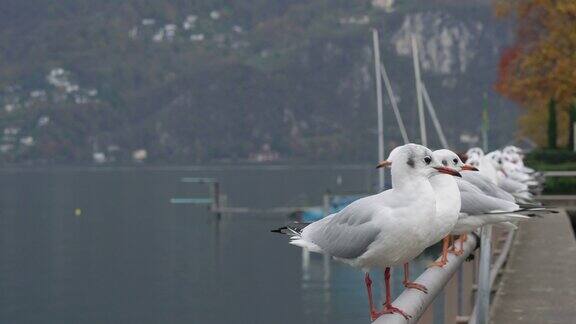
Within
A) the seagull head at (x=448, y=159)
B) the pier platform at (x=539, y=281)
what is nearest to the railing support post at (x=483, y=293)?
the seagull head at (x=448, y=159)

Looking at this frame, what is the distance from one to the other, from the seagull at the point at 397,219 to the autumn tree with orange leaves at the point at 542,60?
44207 mm

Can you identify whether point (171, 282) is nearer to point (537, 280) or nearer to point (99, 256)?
point (99, 256)

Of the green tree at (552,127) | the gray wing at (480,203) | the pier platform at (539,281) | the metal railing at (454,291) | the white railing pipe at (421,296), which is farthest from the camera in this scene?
the green tree at (552,127)

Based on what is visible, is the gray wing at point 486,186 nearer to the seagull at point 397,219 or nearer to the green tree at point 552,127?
the seagull at point 397,219

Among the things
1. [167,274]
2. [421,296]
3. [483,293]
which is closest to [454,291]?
[483,293]

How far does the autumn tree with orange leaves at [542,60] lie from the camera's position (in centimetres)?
5309

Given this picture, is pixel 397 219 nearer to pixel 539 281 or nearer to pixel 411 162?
pixel 411 162

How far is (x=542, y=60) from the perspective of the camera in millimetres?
53781

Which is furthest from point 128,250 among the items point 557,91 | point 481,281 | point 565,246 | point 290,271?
point 481,281

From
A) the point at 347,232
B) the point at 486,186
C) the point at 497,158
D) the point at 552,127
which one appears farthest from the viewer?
the point at 552,127

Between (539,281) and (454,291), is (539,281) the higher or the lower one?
the lower one

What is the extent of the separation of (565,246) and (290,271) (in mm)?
58694

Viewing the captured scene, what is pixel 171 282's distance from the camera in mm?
74375

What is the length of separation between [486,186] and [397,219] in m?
5.09
